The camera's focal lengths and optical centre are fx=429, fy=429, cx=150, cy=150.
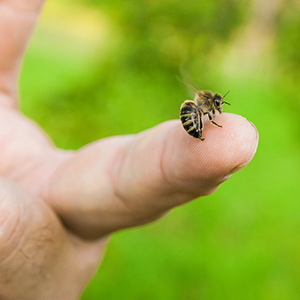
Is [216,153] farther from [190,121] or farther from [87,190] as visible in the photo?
[87,190]

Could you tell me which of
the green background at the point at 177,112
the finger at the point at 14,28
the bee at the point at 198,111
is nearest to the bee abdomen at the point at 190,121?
the bee at the point at 198,111

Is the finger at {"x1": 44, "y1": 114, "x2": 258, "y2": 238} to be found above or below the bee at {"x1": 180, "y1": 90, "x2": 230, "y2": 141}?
below

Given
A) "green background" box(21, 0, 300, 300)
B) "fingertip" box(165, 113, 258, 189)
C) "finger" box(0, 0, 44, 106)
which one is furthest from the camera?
"green background" box(21, 0, 300, 300)

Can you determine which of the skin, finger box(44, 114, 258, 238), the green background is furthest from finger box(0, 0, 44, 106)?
the green background

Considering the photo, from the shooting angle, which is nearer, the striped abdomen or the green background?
the striped abdomen

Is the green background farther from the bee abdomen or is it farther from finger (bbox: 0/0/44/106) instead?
the bee abdomen
